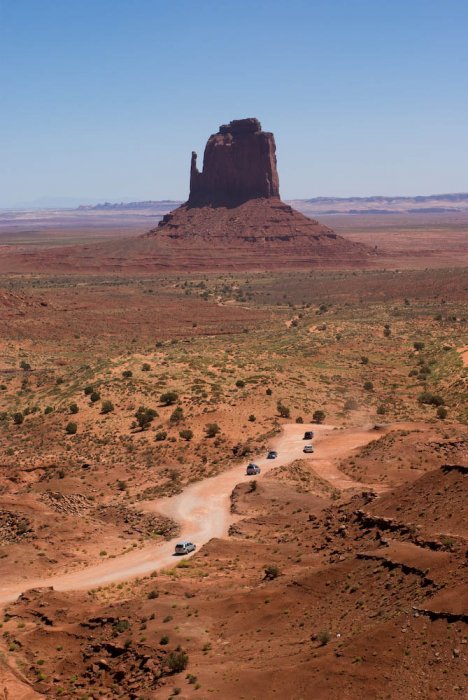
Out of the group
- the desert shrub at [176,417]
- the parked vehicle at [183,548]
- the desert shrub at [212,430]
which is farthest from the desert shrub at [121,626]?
the desert shrub at [176,417]

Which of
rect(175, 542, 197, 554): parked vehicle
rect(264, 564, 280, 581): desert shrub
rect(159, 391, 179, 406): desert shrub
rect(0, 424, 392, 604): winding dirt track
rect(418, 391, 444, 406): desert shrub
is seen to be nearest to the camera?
rect(264, 564, 280, 581): desert shrub

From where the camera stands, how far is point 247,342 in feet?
311

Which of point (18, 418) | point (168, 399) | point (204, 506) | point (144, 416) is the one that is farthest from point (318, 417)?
point (18, 418)

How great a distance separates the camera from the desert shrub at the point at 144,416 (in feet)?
185

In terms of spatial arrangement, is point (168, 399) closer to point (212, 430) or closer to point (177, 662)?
point (212, 430)

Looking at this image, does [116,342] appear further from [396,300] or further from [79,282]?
[79,282]

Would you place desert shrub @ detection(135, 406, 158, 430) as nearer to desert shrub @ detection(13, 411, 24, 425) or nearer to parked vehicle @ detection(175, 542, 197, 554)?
desert shrub @ detection(13, 411, 24, 425)

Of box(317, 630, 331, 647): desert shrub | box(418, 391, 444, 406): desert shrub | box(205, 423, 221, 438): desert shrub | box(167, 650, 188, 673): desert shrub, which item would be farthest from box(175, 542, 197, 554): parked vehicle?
box(418, 391, 444, 406): desert shrub

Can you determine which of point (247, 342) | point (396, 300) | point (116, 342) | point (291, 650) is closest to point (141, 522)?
point (291, 650)

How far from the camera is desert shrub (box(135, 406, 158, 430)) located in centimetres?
5638

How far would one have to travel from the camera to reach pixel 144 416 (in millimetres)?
56531

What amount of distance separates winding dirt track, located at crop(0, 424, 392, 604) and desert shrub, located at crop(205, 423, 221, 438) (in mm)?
3655

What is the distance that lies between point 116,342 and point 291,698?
85664 millimetres

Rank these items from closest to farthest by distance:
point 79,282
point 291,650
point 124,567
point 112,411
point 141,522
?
1. point 291,650
2. point 124,567
3. point 141,522
4. point 112,411
5. point 79,282
